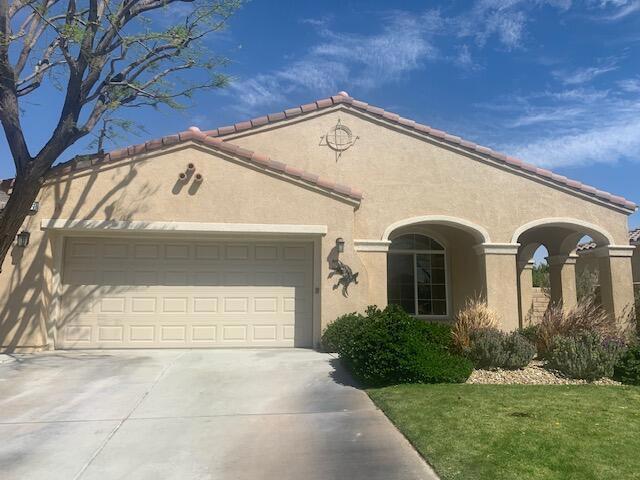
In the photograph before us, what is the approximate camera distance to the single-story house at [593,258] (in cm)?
1939

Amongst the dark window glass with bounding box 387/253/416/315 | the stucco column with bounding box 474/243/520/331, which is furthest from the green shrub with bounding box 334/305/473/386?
the dark window glass with bounding box 387/253/416/315

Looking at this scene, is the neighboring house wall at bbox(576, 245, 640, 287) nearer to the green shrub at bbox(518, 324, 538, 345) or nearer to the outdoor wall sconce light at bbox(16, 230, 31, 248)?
the green shrub at bbox(518, 324, 538, 345)

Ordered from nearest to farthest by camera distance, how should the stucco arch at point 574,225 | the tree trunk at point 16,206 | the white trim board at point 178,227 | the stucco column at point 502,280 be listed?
1. the tree trunk at point 16,206
2. the white trim board at point 178,227
3. the stucco column at point 502,280
4. the stucco arch at point 574,225

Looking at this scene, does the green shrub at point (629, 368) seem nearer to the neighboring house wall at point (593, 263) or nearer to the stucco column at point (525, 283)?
the stucco column at point (525, 283)

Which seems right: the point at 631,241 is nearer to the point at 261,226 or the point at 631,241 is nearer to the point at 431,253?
the point at 431,253

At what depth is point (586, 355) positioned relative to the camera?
916cm

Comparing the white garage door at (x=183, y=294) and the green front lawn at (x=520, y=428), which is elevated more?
the white garage door at (x=183, y=294)

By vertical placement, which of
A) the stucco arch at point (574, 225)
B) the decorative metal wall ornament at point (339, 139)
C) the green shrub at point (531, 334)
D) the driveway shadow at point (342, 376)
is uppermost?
the decorative metal wall ornament at point (339, 139)

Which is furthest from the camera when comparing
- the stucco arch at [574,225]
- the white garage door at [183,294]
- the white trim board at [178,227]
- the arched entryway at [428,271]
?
the arched entryway at [428,271]

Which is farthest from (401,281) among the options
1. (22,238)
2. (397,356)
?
(22,238)

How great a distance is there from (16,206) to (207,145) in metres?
3.91

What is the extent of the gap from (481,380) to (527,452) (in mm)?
3532

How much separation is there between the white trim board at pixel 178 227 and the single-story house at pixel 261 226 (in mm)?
32

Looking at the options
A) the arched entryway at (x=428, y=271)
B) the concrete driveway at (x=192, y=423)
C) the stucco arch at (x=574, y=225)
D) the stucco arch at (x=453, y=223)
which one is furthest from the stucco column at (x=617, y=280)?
the concrete driveway at (x=192, y=423)
